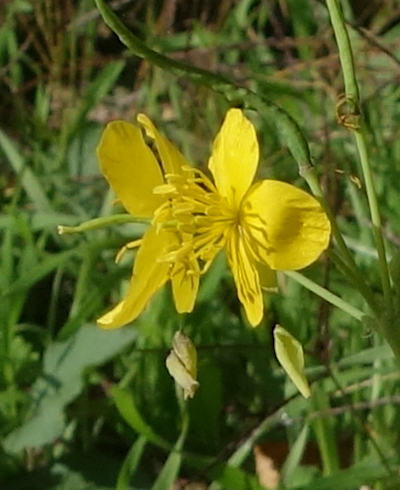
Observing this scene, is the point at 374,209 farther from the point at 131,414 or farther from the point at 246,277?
the point at 131,414

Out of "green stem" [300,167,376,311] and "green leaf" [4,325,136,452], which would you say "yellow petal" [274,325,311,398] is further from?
"green leaf" [4,325,136,452]

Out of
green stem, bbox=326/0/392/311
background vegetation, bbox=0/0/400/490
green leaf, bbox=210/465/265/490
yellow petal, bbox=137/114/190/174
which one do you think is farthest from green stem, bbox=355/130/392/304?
green leaf, bbox=210/465/265/490

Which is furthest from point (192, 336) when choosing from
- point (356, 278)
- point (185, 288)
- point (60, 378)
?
point (356, 278)

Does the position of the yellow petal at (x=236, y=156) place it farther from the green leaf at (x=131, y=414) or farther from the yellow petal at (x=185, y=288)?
the green leaf at (x=131, y=414)

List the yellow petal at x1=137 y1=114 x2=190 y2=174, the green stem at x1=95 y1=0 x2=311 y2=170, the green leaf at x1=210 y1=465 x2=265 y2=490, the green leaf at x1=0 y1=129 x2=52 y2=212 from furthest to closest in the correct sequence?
the green leaf at x1=0 y1=129 x2=52 y2=212 → the green leaf at x1=210 y1=465 x2=265 y2=490 → the yellow petal at x1=137 y1=114 x2=190 y2=174 → the green stem at x1=95 y1=0 x2=311 y2=170

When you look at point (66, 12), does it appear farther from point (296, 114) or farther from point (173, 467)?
point (173, 467)

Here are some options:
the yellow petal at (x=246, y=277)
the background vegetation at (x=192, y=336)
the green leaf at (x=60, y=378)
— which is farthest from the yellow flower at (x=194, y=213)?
the green leaf at (x=60, y=378)

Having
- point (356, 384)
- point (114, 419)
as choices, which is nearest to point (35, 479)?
point (114, 419)
